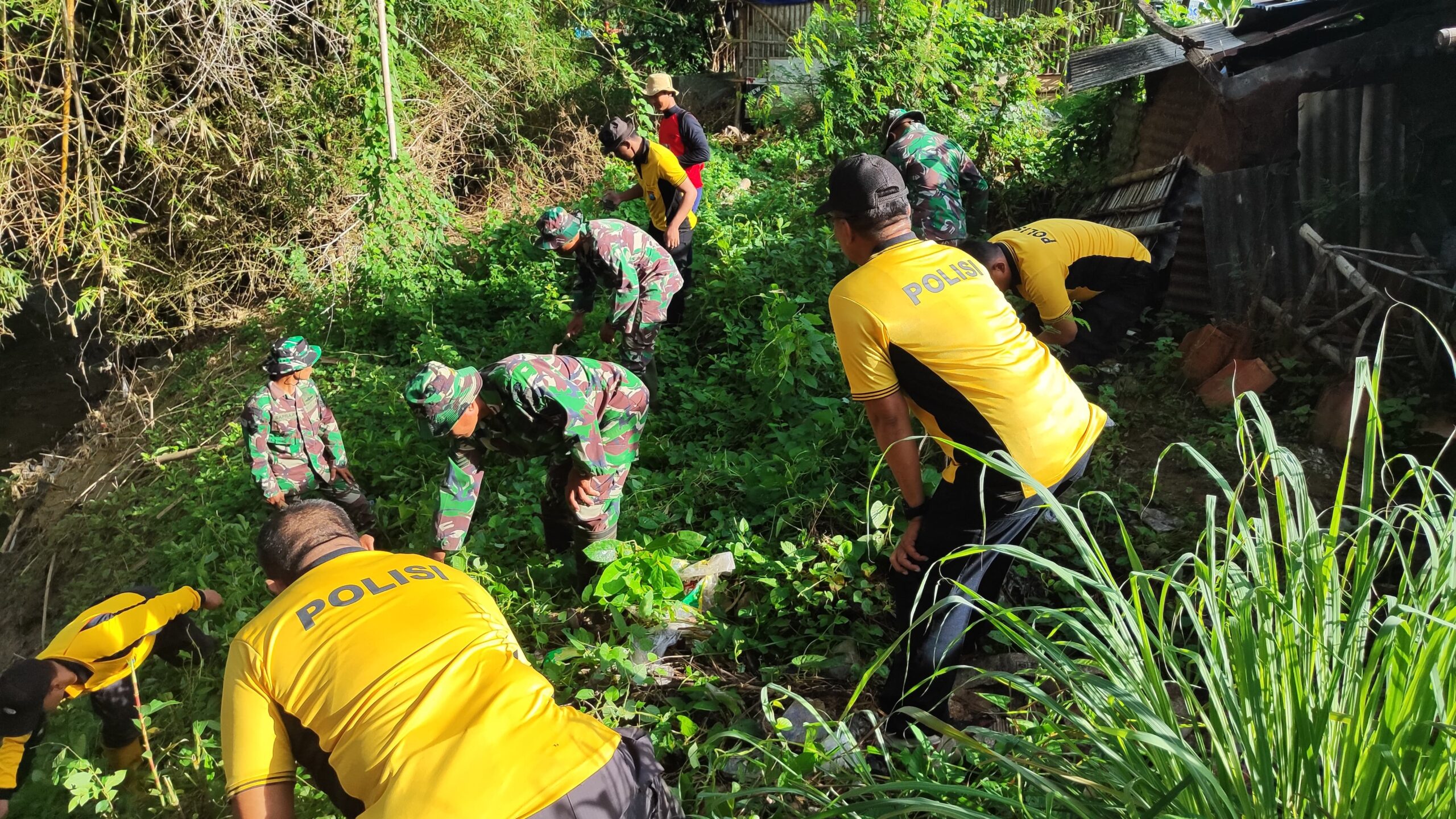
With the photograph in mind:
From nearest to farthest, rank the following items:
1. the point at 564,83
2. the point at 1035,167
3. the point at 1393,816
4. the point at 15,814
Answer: the point at 1393,816
the point at 15,814
the point at 1035,167
the point at 564,83

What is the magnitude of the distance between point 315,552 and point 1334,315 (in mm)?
4757

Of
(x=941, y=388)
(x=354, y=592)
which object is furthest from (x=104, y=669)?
(x=941, y=388)

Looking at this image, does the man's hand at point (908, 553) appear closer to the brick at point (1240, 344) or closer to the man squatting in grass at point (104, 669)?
the man squatting in grass at point (104, 669)

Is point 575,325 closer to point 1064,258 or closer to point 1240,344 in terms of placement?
point 1064,258

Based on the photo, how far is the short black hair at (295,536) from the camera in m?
2.19

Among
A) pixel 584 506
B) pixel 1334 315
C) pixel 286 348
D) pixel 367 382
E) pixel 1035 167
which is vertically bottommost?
pixel 367 382

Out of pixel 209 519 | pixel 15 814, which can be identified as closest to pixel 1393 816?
pixel 15 814

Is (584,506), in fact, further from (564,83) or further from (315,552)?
(564,83)

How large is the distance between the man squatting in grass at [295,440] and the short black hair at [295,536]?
230 centimetres

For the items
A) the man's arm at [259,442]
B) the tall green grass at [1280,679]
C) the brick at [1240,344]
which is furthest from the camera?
the brick at [1240,344]

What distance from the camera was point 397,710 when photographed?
174cm

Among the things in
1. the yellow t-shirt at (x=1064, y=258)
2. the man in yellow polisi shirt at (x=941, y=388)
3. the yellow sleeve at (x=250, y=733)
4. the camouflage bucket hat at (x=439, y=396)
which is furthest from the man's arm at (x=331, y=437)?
the yellow t-shirt at (x=1064, y=258)

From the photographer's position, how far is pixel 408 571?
2066 mm

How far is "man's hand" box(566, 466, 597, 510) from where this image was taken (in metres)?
3.37
